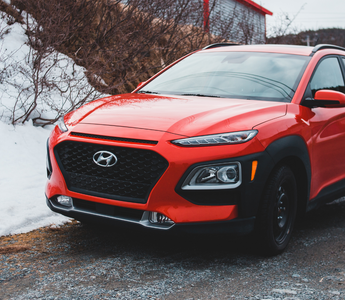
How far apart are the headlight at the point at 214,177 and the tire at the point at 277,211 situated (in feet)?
1.25

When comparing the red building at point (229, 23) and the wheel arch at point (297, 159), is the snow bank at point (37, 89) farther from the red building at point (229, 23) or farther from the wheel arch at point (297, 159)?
the red building at point (229, 23)

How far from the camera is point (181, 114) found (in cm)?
346

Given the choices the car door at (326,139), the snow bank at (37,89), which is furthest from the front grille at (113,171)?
the snow bank at (37,89)

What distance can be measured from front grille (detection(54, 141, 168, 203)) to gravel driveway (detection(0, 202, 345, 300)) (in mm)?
347

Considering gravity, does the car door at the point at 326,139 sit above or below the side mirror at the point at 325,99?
below

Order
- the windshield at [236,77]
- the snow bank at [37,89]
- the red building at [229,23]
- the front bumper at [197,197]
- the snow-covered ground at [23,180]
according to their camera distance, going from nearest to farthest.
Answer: the front bumper at [197,197] → the windshield at [236,77] → the snow-covered ground at [23,180] → the snow bank at [37,89] → the red building at [229,23]

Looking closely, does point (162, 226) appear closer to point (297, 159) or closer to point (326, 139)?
point (297, 159)

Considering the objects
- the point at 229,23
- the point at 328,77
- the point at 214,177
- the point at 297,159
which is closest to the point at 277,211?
the point at 297,159

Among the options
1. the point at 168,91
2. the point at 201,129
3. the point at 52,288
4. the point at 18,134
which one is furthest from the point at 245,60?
the point at 18,134

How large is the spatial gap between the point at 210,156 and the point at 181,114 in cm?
55

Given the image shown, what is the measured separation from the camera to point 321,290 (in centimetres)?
305

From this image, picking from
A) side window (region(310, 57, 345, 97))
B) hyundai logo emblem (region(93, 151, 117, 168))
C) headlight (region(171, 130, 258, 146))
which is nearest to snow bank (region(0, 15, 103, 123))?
hyundai logo emblem (region(93, 151, 117, 168))

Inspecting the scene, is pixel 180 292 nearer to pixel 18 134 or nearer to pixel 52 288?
pixel 52 288

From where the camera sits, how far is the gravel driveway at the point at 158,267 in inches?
117
